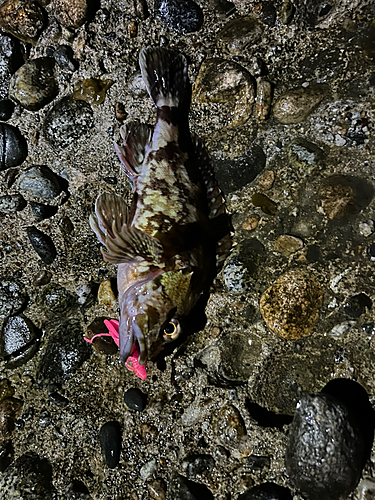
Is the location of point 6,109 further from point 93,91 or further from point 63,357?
point 63,357

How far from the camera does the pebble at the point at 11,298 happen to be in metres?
3.69

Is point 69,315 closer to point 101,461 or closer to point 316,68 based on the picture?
point 101,461

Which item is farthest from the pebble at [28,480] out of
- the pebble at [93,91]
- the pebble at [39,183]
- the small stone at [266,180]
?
the pebble at [93,91]

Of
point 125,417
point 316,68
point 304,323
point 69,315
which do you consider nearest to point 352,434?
point 304,323

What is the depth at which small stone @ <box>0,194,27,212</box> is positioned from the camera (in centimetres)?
379

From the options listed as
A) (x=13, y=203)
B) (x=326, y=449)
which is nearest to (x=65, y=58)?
(x=13, y=203)

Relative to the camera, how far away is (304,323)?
314cm

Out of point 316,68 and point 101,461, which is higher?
point 316,68

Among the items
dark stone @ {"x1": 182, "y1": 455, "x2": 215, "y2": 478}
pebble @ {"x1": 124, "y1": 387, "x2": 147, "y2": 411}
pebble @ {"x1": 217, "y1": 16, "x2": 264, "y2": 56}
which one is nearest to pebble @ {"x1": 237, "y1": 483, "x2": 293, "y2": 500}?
dark stone @ {"x1": 182, "y1": 455, "x2": 215, "y2": 478}

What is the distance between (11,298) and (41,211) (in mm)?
936

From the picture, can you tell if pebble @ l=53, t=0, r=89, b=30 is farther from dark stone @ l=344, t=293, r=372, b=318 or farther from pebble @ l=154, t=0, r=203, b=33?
dark stone @ l=344, t=293, r=372, b=318

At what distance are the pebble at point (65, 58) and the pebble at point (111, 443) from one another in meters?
3.60

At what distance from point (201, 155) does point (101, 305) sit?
5.86 ft

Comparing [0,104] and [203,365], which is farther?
[0,104]
